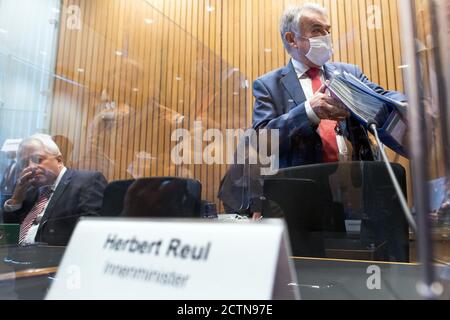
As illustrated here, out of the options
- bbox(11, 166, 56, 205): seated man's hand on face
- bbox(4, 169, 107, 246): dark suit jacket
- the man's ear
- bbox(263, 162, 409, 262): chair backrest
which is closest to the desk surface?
bbox(263, 162, 409, 262): chair backrest

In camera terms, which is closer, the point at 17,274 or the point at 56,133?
the point at 17,274

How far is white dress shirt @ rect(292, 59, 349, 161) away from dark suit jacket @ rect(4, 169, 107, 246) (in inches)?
28.7

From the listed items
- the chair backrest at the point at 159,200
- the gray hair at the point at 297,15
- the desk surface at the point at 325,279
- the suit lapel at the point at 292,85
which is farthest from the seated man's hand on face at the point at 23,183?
the gray hair at the point at 297,15

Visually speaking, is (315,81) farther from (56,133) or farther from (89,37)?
(56,133)

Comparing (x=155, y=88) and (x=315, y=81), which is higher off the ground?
(x=155, y=88)

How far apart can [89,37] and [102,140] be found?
22.7 inches

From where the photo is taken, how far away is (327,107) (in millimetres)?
970

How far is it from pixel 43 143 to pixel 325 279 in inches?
55.0

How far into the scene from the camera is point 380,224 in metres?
0.92

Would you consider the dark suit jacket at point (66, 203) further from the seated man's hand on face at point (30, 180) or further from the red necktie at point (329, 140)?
the red necktie at point (329, 140)

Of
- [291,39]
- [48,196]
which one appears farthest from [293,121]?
[48,196]

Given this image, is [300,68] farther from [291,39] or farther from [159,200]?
[159,200]

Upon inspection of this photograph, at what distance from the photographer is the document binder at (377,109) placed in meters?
0.69
